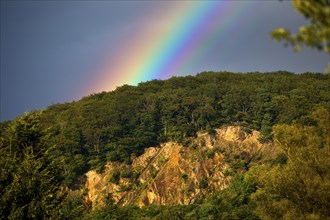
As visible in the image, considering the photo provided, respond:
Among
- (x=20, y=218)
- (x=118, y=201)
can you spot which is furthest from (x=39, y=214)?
(x=118, y=201)

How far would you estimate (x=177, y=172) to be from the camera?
163m

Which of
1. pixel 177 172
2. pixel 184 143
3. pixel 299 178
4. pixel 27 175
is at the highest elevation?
pixel 27 175

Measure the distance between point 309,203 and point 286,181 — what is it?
262 centimetres

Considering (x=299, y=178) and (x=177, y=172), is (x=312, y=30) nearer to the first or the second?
(x=299, y=178)

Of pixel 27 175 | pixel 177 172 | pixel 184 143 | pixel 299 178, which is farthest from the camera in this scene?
pixel 184 143

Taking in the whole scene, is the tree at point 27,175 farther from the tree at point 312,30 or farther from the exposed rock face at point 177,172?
the exposed rock face at point 177,172

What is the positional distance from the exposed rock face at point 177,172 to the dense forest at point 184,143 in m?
4.07

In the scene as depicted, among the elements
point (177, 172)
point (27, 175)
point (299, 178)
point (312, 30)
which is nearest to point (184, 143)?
point (177, 172)

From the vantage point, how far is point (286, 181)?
40375mm

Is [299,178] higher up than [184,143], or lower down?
higher up

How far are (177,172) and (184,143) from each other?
51.6ft

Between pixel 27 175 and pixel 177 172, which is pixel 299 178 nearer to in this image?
pixel 27 175

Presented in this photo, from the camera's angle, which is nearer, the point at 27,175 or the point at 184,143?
the point at 27,175

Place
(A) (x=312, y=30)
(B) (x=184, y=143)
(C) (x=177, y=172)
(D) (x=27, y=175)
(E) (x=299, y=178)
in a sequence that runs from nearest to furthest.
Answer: (A) (x=312, y=30)
(D) (x=27, y=175)
(E) (x=299, y=178)
(C) (x=177, y=172)
(B) (x=184, y=143)
